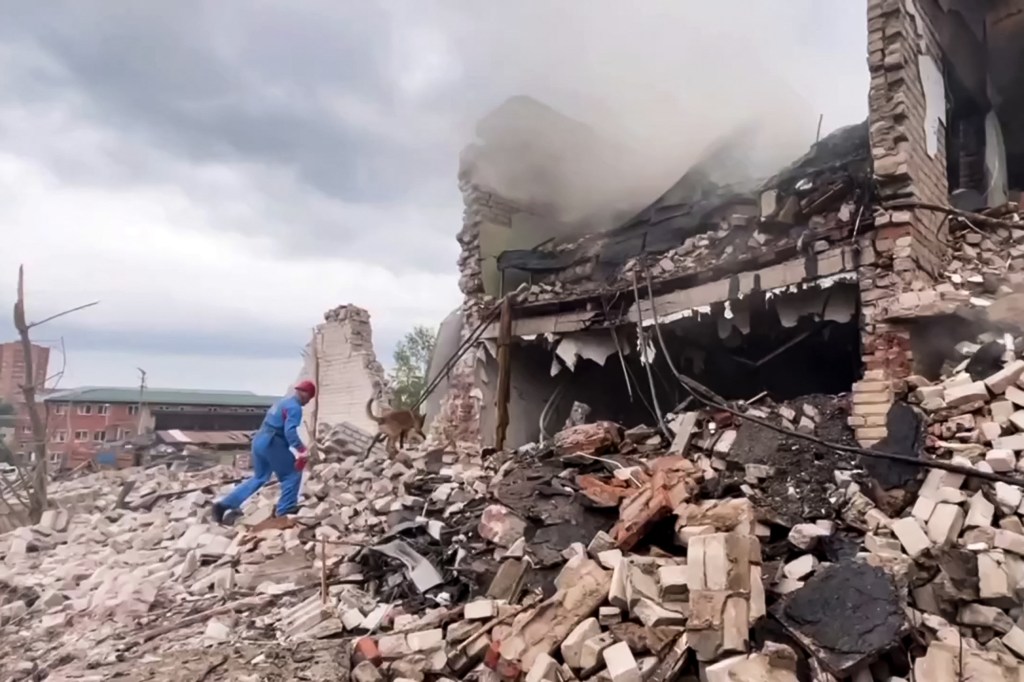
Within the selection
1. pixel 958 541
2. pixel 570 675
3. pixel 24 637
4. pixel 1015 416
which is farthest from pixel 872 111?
pixel 24 637

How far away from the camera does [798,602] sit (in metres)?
3.75

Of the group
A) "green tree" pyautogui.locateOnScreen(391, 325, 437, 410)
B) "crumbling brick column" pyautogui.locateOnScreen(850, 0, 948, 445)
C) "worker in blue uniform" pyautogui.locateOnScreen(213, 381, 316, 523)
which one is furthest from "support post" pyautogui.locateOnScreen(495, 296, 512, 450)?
"green tree" pyautogui.locateOnScreen(391, 325, 437, 410)

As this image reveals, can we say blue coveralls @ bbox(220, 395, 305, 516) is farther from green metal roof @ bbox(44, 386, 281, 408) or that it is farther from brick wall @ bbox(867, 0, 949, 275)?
green metal roof @ bbox(44, 386, 281, 408)

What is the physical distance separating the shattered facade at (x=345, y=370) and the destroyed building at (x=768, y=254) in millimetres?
3935

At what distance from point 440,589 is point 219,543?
8.61ft

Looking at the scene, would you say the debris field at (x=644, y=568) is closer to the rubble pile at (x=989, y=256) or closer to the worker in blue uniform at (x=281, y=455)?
the rubble pile at (x=989, y=256)

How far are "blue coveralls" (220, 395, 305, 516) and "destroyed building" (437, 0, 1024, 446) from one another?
86.0 inches

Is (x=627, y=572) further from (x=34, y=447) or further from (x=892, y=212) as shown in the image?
(x=34, y=447)

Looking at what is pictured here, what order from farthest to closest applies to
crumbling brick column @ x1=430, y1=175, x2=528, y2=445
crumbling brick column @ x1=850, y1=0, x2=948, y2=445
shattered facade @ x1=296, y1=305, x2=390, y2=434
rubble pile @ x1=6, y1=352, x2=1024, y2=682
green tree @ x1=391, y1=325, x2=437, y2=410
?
green tree @ x1=391, y1=325, x2=437, y2=410
shattered facade @ x1=296, y1=305, x2=390, y2=434
crumbling brick column @ x1=430, y1=175, x2=528, y2=445
crumbling brick column @ x1=850, y1=0, x2=948, y2=445
rubble pile @ x1=6, y1=352, x2=1024, y2=682

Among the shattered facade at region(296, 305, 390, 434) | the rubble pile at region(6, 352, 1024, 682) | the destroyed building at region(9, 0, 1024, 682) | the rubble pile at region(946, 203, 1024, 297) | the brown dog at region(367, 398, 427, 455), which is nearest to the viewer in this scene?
the rubble pile at region(6, 352, 1024, 682)

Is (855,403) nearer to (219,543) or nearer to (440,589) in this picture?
(440,589)

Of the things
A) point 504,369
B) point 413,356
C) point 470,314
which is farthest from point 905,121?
point 413,356

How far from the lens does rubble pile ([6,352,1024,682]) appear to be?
3613 millimetres

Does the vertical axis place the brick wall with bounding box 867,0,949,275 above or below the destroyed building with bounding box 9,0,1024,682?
above
